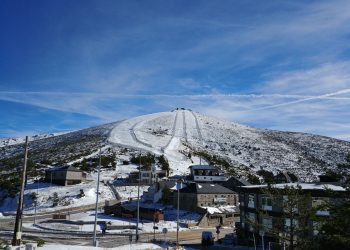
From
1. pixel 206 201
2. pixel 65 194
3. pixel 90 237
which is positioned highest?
pixel 65 194

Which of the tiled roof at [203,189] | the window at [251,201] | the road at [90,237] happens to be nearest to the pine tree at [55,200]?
the road at [90,237]

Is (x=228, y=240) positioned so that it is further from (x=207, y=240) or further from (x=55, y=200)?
(x=55, y=200)

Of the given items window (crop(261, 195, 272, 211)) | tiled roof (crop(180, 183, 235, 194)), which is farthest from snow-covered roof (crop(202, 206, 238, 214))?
window (crop(261, 195, 272, 211))

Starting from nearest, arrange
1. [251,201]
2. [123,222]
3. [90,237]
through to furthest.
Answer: [90,237] < [251,201] < [123,222]

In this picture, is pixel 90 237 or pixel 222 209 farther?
pixel 222 209

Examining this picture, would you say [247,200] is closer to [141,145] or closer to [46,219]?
[46,219]

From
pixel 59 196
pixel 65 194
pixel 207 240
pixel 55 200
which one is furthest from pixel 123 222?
pixel 65 194

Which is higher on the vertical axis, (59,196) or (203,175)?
(203,175)

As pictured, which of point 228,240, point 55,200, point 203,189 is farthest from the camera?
point 55,200

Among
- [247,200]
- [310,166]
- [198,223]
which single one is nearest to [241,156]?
[310,166]
